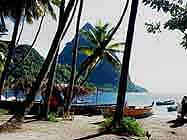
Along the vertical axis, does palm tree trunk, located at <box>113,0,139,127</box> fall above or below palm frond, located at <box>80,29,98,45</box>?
below

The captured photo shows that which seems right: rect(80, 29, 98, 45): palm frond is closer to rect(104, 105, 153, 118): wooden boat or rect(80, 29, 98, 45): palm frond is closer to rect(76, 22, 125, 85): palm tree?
rect(76, 22, 125, 85): palm tree

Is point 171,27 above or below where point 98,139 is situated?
above

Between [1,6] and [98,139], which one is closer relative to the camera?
[98,139]

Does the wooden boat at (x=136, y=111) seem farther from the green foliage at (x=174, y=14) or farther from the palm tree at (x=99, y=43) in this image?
the green foliage at (x=174, y=14)

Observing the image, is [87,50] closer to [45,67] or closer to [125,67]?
[125,67]

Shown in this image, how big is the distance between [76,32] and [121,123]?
9.93 m

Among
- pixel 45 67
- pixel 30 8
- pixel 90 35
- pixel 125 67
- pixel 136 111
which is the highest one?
pixel 30 8

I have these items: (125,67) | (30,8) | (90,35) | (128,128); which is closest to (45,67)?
(125,67)

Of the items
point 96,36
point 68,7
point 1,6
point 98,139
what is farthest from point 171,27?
point 96,36

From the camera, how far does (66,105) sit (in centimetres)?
2516

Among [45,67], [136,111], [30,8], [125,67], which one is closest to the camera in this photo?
[45,67]

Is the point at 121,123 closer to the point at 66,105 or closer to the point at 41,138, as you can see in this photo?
the point at 41,138

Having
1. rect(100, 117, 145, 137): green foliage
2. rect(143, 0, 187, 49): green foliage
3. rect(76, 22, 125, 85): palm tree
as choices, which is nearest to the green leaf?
rect(76, 22, 125, 85): palm tree

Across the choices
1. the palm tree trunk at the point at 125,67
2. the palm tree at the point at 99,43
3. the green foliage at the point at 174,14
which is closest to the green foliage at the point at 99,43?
the palm tree at the point at 99,43
